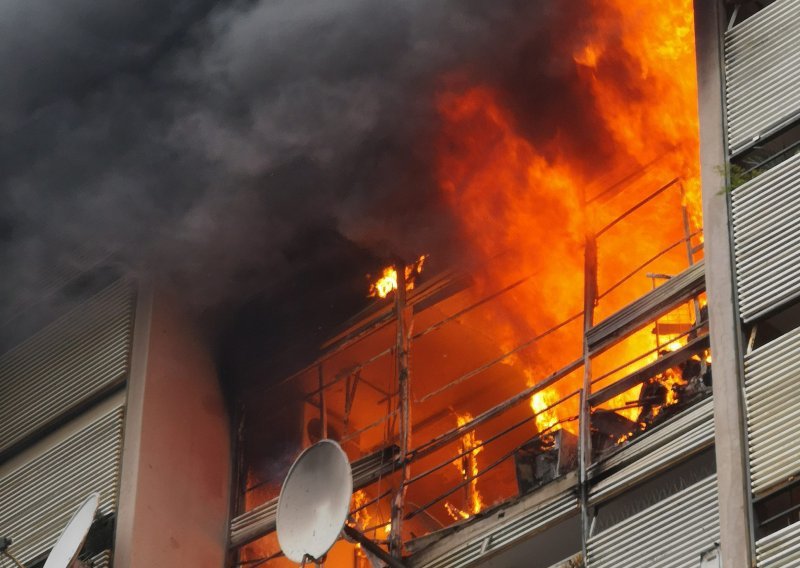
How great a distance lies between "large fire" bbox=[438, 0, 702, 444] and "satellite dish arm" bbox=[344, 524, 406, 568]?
2.87 m

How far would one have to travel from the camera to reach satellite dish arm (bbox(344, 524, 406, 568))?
1383 centimetres

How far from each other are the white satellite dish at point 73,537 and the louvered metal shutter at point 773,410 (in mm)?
6084

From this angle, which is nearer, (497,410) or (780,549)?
(780,549)

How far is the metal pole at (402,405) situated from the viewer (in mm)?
14758

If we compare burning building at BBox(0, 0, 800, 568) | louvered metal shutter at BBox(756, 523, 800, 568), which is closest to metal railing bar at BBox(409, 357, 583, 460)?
burning building at BBox(0, 0, 800, 568)

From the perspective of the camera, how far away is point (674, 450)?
12703 millimetres

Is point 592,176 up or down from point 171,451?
up

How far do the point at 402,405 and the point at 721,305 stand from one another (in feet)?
13.4

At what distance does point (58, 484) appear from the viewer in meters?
16.5

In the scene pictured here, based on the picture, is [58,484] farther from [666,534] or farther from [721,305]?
[721,305]

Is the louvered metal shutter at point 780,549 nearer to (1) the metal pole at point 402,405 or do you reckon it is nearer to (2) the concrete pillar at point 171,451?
(1) the metal pole at point 402,405

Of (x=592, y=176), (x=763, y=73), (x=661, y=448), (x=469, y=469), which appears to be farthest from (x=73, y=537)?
(x=763, y=73)

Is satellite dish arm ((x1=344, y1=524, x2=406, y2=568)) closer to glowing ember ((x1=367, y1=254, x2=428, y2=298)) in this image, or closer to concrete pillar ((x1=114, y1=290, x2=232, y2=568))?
concrete pillar ((x1=114, y1=290, x2=232, y2=568))

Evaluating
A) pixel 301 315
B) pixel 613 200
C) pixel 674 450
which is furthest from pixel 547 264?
pixel 674 450
